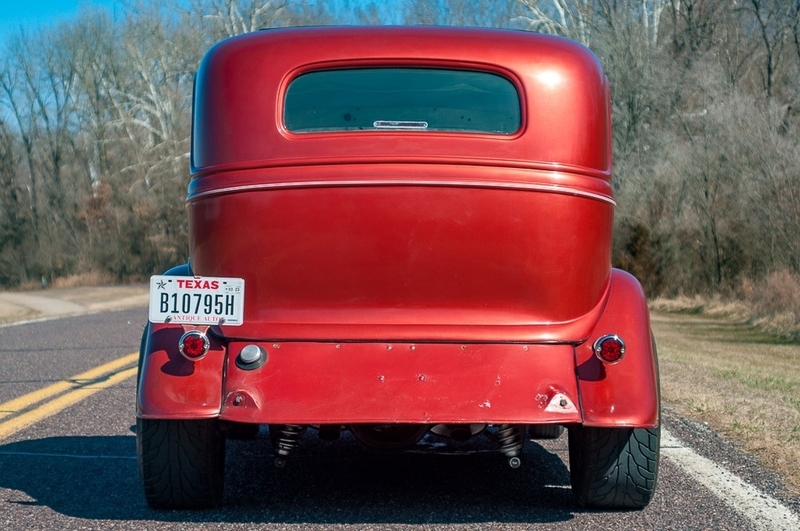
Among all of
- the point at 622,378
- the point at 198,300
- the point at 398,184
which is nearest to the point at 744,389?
the point at 622,378

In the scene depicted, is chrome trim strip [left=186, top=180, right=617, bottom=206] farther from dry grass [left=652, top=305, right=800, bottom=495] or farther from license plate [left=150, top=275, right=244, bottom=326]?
dry grass [left=652, top=305, right=800, bottom=495]

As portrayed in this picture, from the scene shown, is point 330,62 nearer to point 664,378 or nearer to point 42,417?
point 42,417

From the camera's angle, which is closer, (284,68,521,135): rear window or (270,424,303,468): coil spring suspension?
(284,68,521,135): rear window

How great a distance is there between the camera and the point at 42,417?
22.7 feet

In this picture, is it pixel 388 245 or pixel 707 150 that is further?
pixel 707 150

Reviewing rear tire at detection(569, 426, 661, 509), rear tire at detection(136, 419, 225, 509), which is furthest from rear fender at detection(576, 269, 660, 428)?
rear tire at detection(136, 419, 225, 509)

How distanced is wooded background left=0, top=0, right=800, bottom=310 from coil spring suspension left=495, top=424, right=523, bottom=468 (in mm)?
18068

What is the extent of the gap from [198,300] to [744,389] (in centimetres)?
628

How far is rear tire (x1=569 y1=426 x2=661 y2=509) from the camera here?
4316 millimetres

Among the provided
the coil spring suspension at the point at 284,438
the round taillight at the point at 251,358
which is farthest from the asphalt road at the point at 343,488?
the round taillight at the point at 251,358

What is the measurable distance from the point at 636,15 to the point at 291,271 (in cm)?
3532

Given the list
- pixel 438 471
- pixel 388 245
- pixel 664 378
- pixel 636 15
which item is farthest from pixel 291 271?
pixel 636 15

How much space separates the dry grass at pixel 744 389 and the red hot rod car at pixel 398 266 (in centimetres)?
149

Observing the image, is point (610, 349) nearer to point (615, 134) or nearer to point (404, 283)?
point (404, 283)
